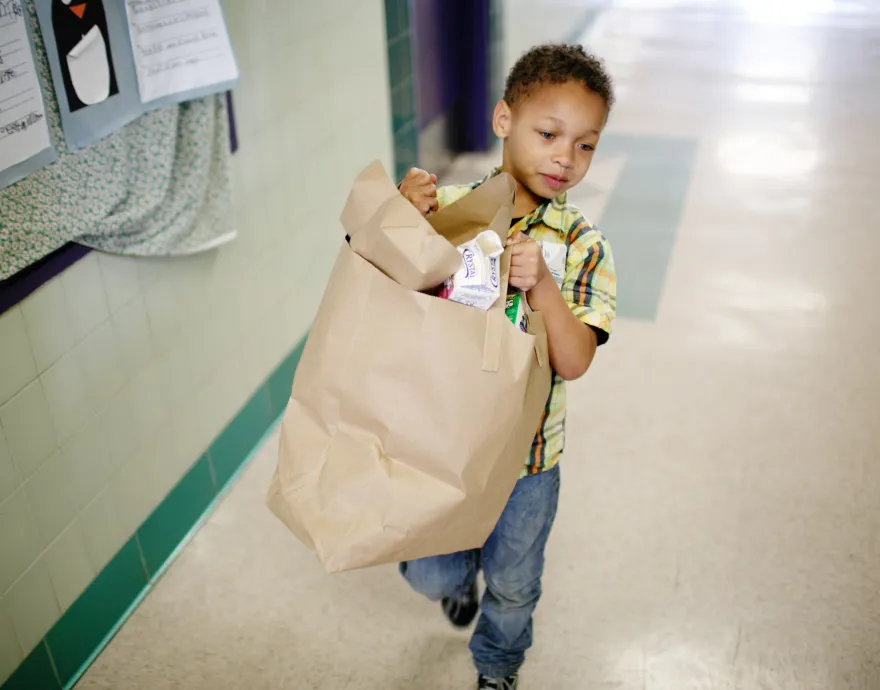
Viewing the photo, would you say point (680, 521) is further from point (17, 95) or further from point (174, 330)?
point (17, 95)

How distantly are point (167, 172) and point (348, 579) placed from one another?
0.97m

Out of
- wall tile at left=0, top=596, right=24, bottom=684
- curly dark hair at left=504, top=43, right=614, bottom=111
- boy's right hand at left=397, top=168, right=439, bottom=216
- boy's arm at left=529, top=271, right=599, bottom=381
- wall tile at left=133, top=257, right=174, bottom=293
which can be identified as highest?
curly dark hair at left=504, top=43, right=614, bottom=111

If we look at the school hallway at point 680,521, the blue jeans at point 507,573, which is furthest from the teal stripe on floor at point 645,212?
the blue jeans at point 507,573

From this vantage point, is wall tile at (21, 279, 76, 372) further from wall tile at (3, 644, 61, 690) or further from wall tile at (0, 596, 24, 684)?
wall tile at (3, 644, 61, 690)

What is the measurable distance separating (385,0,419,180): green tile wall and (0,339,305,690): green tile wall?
0.98 metres

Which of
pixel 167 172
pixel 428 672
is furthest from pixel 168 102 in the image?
pixel 428 672

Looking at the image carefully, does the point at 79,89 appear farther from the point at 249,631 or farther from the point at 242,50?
the point at 249,631

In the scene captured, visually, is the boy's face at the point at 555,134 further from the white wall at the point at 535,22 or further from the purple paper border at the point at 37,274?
the white wall at the point at 535,22

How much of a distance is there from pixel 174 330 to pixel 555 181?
108 centimetres

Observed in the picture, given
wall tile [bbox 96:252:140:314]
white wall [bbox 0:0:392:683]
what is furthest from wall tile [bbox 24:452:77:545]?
wall tile [bbox 96:252:140:314]

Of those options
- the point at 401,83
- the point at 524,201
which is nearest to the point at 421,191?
the point at 524,201

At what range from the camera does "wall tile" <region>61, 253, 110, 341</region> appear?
166cm

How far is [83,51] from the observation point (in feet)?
5.12

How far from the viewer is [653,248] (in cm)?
343
